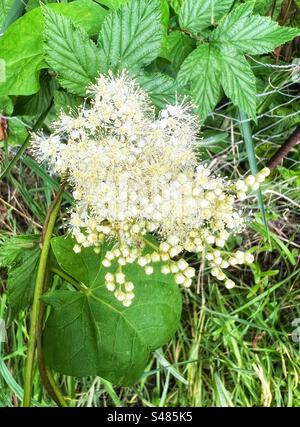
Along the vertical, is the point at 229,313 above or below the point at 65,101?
below

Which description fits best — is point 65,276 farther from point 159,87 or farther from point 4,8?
point 4,8

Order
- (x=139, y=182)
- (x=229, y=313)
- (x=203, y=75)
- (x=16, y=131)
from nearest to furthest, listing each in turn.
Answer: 1. (x=139, y=182)
2. (x=203, y=75)
3. (x=16, y=131)
4. (x=229, y=313)

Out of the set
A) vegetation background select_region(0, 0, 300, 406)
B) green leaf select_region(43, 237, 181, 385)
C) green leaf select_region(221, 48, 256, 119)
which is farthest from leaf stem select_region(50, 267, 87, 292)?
green leaf select_region(221, 48, 256, 119)

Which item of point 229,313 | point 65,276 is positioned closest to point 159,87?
point 65,276
